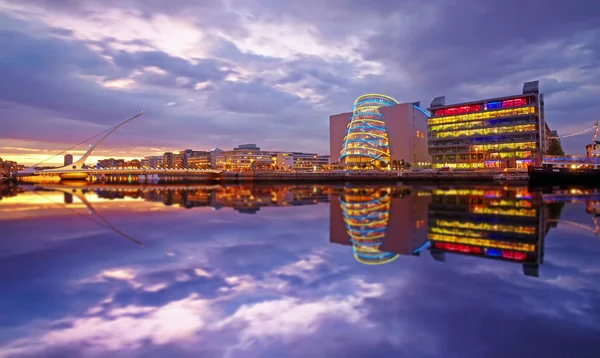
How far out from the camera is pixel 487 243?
37.2ft

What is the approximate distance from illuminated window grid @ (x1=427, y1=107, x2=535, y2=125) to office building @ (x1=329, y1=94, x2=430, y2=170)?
5.17m

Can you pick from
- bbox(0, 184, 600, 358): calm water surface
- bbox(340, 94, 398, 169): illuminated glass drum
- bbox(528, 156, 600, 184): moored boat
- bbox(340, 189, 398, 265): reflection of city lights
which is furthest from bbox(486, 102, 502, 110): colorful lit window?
bbox(0, 184, 600, 358): calm water surface

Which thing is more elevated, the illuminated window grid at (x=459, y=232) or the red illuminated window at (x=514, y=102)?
the red illuminated window at (x=514, y=102)

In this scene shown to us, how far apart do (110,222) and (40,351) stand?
13.5 metres

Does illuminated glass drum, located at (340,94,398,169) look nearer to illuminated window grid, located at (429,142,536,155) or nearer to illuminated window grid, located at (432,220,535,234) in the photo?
illuminated window grid, located at (429,142,536,155)

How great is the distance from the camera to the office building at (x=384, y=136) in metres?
103

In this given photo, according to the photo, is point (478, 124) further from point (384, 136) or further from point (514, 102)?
point (384, 136)

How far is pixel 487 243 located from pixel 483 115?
321 ft

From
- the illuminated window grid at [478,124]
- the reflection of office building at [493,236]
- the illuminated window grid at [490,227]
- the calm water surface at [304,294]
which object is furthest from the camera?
the illuminated window grid at [478,124]

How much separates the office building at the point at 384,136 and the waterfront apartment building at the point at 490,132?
183 inches

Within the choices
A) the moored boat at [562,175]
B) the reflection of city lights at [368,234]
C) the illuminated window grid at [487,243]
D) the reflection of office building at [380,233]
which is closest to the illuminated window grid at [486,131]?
the moored boat at [562,175]

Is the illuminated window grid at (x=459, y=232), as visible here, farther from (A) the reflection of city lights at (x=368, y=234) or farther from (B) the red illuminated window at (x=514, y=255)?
(B) the red illuminated window at (x=514, y=255)

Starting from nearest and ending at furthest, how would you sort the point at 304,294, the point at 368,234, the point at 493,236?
1. the point at 304,294
2. the point at 493,236
3. the point at 368,234

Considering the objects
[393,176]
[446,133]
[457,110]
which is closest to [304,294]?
[393,176]
